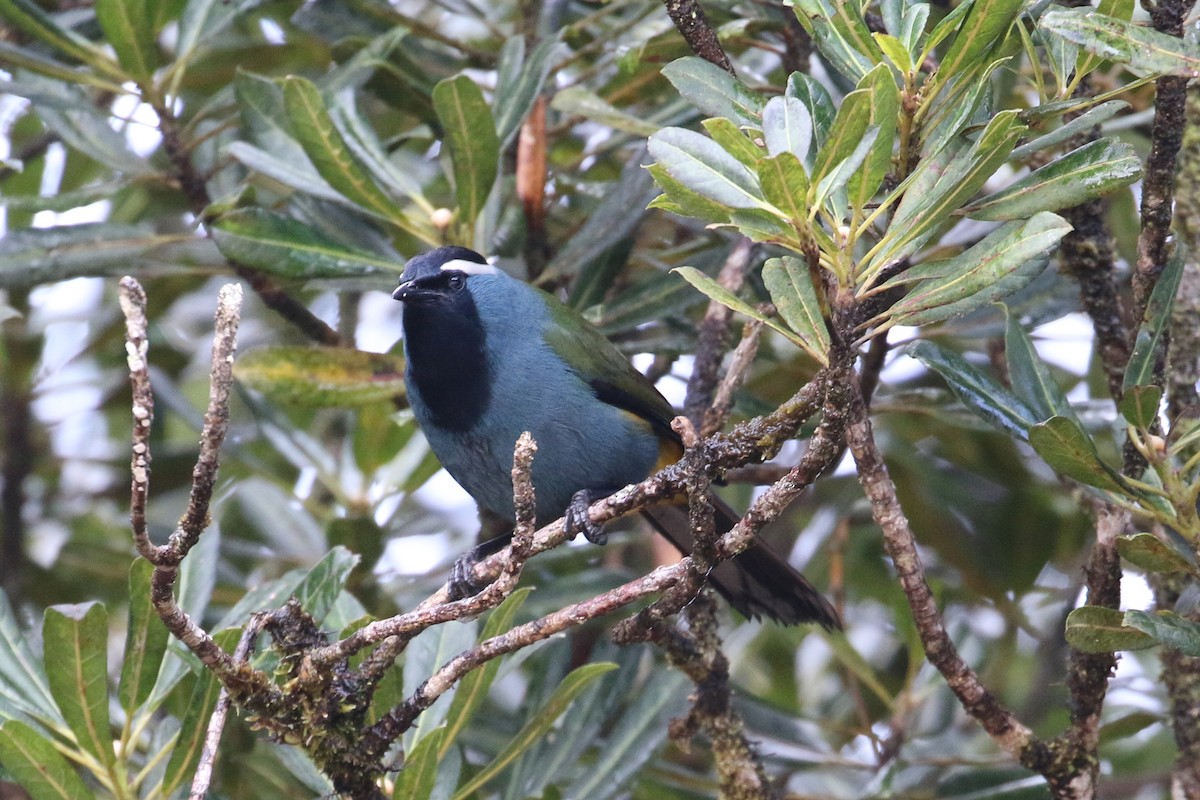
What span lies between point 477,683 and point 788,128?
1743mm

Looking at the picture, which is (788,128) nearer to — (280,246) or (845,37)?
(845,37)

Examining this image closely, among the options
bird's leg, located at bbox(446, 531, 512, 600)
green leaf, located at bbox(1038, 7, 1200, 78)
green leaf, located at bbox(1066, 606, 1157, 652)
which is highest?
green leaf, located at bbox(1038, 7, 1200, 78)

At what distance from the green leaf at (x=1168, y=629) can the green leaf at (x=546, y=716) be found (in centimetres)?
132

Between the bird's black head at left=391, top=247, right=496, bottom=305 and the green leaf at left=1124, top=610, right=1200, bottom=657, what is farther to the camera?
the bird's black head at left=391, top=247, right=496, bottom=305

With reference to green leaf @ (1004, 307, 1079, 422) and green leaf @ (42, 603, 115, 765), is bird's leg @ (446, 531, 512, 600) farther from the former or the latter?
green leaf @ (1004, 307, 1079, 422)

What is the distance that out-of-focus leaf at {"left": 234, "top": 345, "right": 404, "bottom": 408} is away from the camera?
176 inches

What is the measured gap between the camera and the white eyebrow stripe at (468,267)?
4520mm

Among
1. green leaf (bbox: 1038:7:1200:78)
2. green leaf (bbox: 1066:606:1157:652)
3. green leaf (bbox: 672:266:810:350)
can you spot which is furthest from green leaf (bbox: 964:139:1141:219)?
green leaf (bbox: 1066:606:1157:652)

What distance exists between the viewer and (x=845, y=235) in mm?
2613

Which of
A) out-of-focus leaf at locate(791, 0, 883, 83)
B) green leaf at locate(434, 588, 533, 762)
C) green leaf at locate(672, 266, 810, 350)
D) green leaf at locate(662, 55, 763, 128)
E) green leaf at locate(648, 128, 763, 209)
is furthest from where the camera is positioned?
green leaf at locate(434, 588, 533, 762)

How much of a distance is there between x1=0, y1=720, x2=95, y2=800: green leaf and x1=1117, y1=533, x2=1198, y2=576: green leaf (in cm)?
257

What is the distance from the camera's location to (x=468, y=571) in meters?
4.20

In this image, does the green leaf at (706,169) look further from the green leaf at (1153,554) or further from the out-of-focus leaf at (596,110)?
the out-of-focus leaf at (596,110)

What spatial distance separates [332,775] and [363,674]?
0.26m
